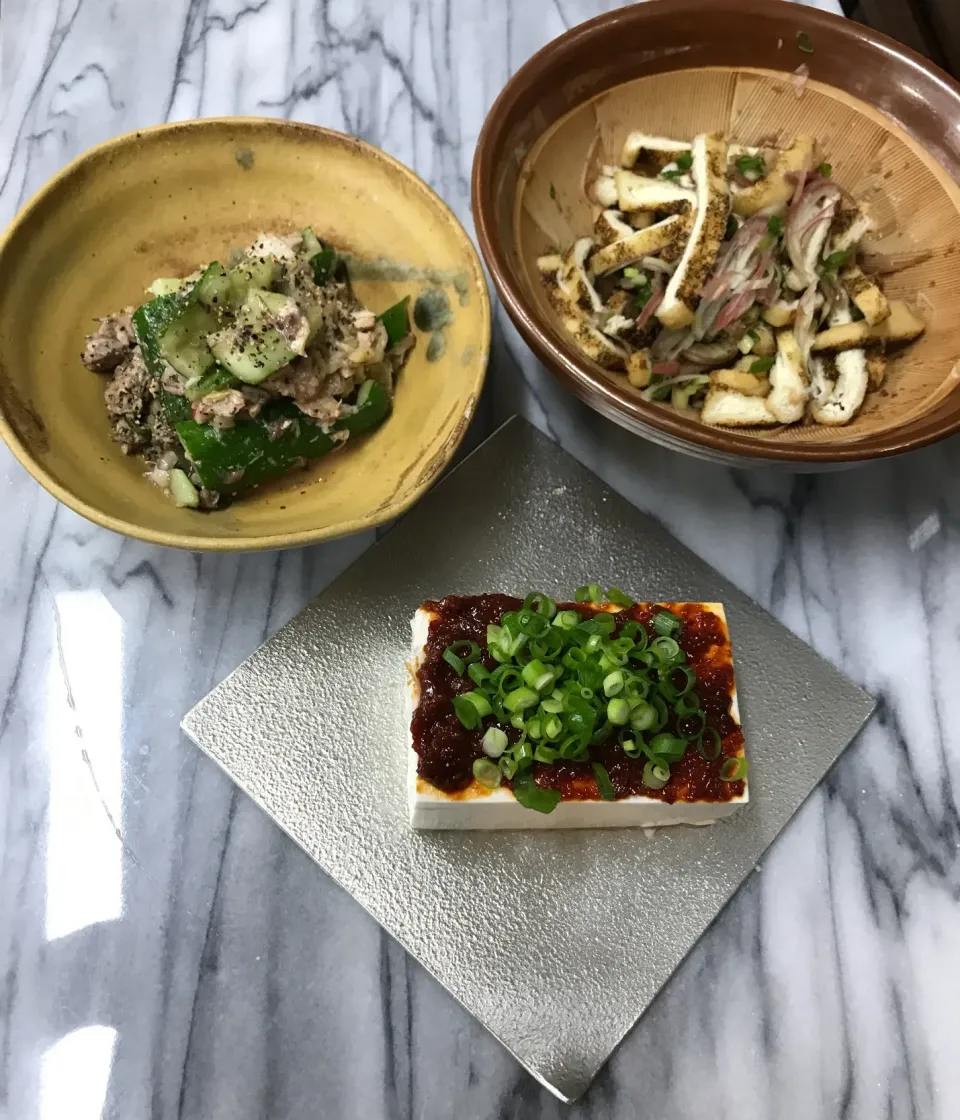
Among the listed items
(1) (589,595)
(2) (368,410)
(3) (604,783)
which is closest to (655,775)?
(3) (604,783)

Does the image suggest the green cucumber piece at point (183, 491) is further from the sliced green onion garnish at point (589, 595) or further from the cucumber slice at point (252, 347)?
the sliced green onion garnish at point (589, 595)

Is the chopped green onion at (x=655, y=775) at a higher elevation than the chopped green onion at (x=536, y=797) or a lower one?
lower

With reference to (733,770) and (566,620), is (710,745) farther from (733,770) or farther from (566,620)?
(566,620)

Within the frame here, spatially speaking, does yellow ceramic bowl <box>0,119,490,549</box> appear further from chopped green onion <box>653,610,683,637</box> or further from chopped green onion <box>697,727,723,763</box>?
chopped green onion <box>697,727,723,763</box>

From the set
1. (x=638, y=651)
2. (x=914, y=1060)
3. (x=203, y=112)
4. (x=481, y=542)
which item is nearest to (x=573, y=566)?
(x=481, y=542)

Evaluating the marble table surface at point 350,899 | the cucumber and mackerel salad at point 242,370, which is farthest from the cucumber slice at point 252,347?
the marble table surface at point 350,899

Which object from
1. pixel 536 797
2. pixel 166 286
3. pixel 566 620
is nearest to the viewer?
pixel 536 797

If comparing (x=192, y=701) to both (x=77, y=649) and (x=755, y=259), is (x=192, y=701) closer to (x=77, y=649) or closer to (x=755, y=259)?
(x=77, y=649)
